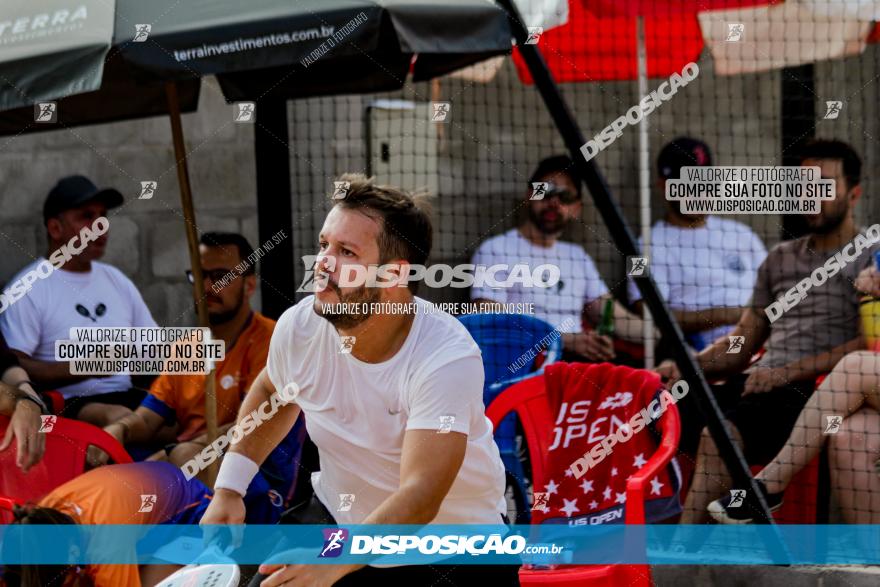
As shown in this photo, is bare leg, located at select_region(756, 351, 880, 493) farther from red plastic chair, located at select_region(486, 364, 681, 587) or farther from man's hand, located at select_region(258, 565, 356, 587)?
man's hand, located at select_region(258, 565, 356, 587)

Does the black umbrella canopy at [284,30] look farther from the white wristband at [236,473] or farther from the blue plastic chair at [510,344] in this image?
the white wristband at [236,473]

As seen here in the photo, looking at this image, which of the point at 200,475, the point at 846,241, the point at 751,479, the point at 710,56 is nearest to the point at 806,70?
the point at 710,56

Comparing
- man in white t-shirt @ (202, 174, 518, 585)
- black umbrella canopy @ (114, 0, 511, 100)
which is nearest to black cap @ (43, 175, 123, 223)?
black umbrella canopy @ (114, 0, 511, 100)

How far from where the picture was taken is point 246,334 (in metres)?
5.35

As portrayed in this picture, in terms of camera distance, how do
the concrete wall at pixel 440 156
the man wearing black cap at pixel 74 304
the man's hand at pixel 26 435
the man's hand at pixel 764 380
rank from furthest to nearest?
the concrete wall at pixel 440 156 < the man wearing black cap at pixel 74 304 < the man's hand at pixel 764 380 < the man's hand at pixel 26 435

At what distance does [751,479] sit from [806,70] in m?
3.67

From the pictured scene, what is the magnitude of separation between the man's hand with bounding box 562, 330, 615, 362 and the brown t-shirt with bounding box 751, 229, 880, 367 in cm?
67

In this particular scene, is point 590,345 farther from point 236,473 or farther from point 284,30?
point 236,473

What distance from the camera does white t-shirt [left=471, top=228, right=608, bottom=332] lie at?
5.86m

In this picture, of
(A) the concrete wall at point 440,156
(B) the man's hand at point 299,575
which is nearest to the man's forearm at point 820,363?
(A) the concrete wall at point 440,156

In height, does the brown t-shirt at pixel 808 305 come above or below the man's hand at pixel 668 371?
above

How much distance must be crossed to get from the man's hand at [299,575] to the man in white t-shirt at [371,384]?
18.1 inches

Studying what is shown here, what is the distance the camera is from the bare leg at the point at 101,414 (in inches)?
207

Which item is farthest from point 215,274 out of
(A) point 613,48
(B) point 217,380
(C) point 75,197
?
(A) point 613,48
